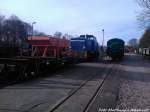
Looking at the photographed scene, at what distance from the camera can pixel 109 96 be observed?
12.3m

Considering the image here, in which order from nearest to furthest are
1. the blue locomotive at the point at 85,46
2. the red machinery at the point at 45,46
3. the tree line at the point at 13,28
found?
the red machinery at the point at 45,46, the blue locomotive at the point at 85,46, the tree line at the point at 13,28

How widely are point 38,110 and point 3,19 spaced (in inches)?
4295

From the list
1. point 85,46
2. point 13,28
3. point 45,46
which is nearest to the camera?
point 45,46

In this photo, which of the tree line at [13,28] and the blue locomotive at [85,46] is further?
the tree line at [13,28]

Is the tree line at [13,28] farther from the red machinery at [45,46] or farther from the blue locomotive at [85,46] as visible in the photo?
the red machinery at [45,46]

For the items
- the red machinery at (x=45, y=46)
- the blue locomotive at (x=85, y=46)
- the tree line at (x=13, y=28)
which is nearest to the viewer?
the red machinery at (x=45, y=46)

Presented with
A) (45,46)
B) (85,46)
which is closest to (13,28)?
(85,46)

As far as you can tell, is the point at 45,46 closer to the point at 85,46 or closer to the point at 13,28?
the point at 85,46

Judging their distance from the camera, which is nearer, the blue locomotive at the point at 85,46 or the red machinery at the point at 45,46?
the red machinery at the point at 45,46

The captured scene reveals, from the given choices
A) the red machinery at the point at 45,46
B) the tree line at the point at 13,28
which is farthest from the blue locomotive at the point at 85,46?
the tree line at the point at 13,28

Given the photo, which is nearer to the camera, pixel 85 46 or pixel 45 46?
pixel 45 46

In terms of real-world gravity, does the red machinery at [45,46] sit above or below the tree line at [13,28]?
below

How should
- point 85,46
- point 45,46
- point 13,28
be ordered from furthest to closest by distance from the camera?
point 13,28 < point 85,46 < point 45,46

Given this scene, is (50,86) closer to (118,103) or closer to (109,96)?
(109,96)
